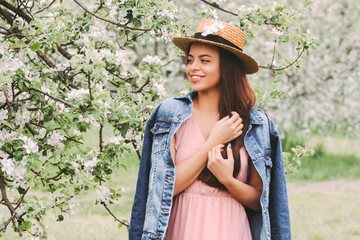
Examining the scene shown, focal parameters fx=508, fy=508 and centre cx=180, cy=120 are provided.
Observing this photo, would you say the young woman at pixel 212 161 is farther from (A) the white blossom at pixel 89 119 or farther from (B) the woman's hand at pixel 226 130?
(A) the white blossom at pixel 89 119

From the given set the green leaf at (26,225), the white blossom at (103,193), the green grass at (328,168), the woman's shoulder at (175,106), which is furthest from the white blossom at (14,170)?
the green grass at (328,168)

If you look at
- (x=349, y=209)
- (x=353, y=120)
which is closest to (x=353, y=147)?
(x=353, y=120)

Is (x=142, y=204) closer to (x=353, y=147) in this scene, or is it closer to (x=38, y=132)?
(x=38, y=132)

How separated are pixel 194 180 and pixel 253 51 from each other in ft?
27.6

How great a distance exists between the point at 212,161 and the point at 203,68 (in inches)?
16.7

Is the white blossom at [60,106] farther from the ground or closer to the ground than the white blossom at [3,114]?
farther from the ground

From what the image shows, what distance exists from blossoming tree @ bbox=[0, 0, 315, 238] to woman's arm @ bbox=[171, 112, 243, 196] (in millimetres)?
595

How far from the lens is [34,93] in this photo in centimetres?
260

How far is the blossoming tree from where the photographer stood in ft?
8.29

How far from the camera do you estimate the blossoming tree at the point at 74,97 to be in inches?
99.5

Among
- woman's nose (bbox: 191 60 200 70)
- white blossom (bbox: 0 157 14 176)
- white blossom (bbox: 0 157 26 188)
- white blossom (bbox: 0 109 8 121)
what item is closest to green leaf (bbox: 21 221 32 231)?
white blossom (bbox: 0 157 26 188)

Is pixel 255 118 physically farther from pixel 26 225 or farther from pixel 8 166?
pixel 26 225

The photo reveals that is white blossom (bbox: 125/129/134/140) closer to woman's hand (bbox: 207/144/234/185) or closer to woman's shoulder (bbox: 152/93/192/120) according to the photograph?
woman's shoulder (bbox: 152/93/192/120)

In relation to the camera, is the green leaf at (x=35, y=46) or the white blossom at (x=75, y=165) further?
the white blossom at (x=75, y=165)
